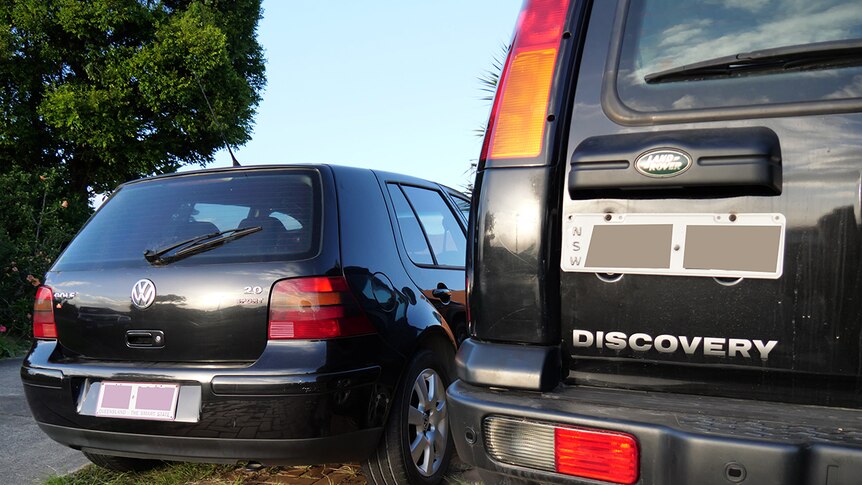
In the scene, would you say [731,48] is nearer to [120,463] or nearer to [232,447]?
[232,447]

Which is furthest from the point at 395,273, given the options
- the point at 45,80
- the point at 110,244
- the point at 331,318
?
the point at 45,80

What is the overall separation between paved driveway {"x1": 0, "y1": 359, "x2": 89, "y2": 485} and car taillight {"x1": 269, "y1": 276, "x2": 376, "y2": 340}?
182 centimetres

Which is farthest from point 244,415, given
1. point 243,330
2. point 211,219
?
point 211,219

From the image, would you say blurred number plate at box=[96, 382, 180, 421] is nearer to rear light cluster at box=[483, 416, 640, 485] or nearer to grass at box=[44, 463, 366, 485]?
grass at box=[44, 463, 366, 485]

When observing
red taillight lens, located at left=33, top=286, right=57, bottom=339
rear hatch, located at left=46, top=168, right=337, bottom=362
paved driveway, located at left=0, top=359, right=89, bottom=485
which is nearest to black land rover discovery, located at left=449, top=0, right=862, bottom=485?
rear hatch, located at left=46, top=168, right=337, bottom=362

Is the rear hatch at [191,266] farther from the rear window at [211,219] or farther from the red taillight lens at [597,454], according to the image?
the red taillight lens at [597,454]

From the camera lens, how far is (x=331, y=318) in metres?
2.80

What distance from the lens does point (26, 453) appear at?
4.00 meters

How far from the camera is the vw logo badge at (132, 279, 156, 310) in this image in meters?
2.91

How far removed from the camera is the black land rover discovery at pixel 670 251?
4.96ft

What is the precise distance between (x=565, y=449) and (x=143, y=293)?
1975mm

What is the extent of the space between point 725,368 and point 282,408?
1.63m

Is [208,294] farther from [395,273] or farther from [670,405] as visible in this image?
[670,405]

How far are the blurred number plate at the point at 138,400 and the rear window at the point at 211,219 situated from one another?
0.52 m
